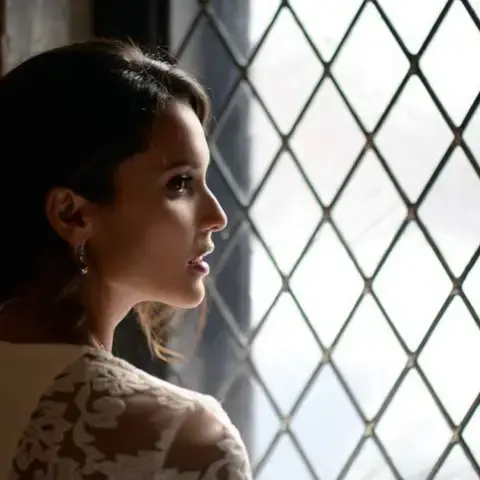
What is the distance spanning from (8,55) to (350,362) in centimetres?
48

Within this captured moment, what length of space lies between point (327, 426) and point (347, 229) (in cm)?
21

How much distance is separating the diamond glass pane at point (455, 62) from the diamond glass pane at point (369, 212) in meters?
0.10

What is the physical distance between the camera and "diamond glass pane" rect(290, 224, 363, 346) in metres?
1.00

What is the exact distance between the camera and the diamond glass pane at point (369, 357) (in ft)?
3.22

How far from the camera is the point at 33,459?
669mm

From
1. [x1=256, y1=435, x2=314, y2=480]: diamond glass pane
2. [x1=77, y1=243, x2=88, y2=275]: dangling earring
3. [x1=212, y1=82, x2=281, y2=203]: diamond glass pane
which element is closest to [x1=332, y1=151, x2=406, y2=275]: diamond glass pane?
A: [x1=212, y1=82, x2=281, y2=203]: diamond glass pane

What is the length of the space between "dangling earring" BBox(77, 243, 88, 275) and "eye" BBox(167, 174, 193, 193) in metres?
0.08

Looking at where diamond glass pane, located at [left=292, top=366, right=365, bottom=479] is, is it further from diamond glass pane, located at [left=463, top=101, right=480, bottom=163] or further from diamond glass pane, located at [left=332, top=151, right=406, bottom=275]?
diamond glass pane, located at [left=463, top=101, right=480, bottom=163]

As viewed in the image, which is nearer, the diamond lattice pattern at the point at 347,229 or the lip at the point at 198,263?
the lip at the point at 198,263

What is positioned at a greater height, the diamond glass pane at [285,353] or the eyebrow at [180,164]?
the eyebrow at [180,164]

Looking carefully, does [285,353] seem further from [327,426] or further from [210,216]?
[210,216]

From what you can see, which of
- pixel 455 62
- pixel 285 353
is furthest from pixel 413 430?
pixel 455 62

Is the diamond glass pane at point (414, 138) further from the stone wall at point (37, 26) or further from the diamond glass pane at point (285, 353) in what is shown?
the stone wall at point (37, 26)

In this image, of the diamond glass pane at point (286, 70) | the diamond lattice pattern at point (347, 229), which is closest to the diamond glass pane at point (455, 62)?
the diamond lattice pattern at point (347, 229)
